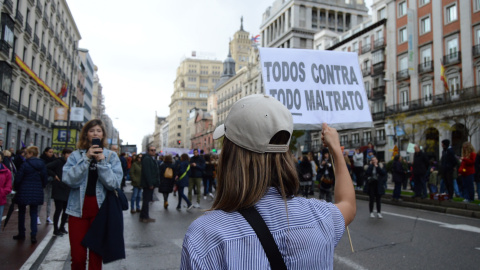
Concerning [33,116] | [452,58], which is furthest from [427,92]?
[33,116]

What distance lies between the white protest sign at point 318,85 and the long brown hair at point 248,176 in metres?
3.32

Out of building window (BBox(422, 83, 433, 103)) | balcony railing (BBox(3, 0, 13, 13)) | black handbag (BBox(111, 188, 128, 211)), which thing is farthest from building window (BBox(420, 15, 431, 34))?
black handbag (BBox(111, 188, 128, 211))

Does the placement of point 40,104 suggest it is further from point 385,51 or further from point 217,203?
point 217,203

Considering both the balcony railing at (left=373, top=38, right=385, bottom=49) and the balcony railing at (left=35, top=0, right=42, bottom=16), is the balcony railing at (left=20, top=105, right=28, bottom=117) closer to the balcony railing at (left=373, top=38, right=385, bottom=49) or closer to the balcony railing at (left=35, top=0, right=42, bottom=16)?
the balcony railing at (left=35, top=0, right=42, bottom=16)

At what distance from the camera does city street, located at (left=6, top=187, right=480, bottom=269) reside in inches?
206

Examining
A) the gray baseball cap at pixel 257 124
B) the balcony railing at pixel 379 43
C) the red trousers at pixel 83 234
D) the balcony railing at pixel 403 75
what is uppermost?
the balcony railing at pixel 379 43

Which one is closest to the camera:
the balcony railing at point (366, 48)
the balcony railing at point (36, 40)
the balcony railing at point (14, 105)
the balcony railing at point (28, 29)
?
the balcony railing at point (14, 105)

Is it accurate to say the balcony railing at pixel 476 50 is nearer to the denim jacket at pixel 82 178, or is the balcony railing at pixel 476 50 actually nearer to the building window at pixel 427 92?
the building window at pixel 427 92

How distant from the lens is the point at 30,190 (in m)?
6.84

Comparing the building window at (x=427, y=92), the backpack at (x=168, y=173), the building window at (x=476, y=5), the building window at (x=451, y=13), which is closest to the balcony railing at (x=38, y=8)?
the backpack at (x=168, y=173)

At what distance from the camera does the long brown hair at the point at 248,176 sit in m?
1.35

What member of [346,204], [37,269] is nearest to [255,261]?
[346,204]

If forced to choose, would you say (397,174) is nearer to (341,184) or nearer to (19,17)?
(341,184)

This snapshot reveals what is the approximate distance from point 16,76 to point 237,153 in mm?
35343
